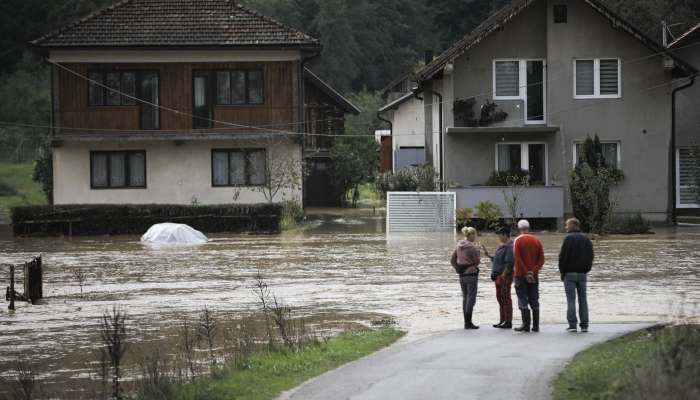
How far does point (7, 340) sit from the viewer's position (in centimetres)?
1958

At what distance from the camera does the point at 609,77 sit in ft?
145

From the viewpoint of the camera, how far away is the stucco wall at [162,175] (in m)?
47.3

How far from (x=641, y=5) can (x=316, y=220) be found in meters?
28.0

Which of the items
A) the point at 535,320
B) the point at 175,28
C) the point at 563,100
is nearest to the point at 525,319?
the point at 535,320

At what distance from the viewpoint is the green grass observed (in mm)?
57562

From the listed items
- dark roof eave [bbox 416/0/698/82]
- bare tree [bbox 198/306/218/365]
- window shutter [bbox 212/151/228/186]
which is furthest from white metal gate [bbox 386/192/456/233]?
bare tree [bbox 198/306/218/365]

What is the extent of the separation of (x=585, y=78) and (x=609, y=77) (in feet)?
2.94

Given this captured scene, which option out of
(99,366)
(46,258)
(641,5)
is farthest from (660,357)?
(641,5)

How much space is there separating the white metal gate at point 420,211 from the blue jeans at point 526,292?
2328cm

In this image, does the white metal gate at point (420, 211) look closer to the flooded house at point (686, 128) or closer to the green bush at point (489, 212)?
the green bush at point (489, 212)

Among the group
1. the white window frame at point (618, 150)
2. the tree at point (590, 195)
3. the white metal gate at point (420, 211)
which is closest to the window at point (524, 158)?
the white window frame at point (618, 150)

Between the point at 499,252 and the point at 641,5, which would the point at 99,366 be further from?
the point at 641,5

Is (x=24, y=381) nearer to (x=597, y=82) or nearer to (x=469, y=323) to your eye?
(x=469, y=323)

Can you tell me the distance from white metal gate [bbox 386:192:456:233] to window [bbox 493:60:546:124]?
5038 millimetres
